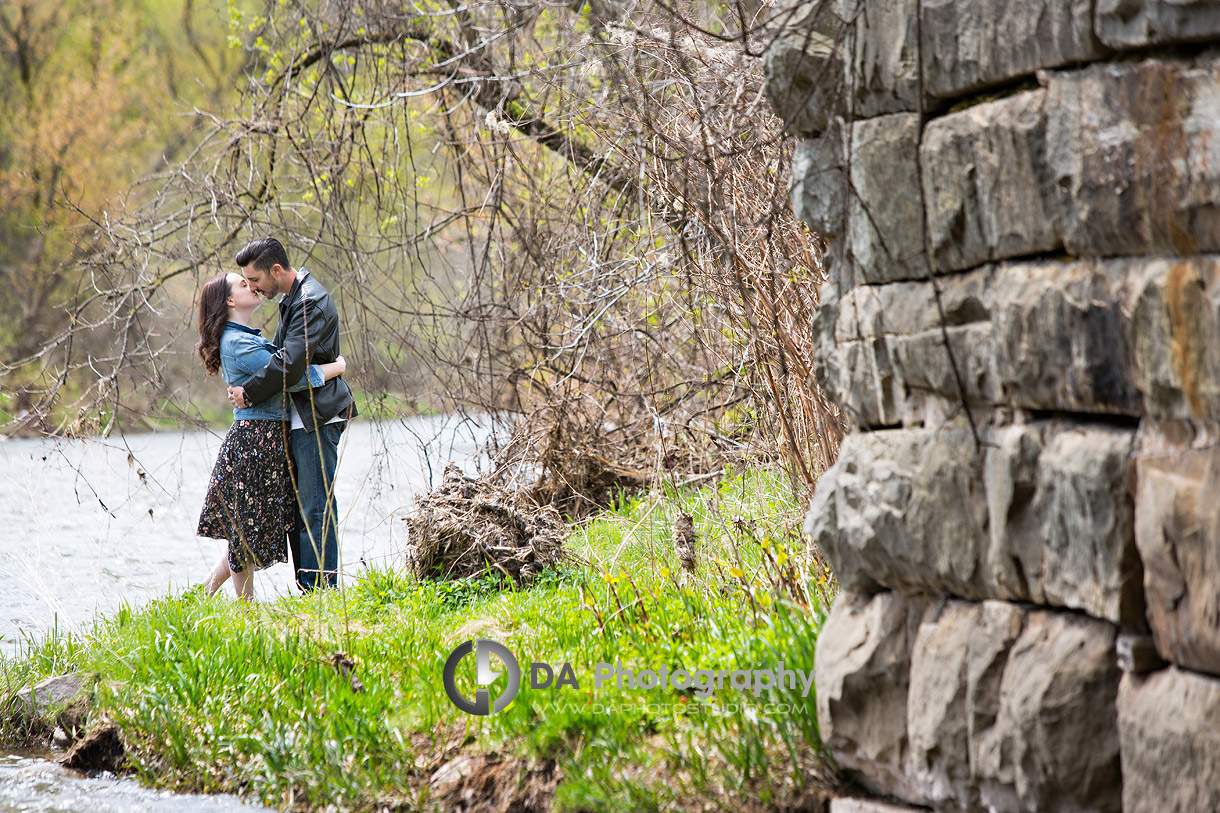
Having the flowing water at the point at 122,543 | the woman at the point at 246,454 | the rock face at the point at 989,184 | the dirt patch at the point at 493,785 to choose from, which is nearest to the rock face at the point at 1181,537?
the rock face at the point at 989,184

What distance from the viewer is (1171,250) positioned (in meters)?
1.98

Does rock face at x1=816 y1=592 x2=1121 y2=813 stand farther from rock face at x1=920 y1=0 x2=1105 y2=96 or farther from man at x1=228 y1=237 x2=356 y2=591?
man at x1=228 y1=237 x2=356 y2=591

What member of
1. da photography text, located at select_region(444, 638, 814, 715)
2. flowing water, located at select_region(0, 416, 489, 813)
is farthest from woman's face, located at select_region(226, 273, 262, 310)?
da photography text, located at select_region(444, 638, 814, 715)

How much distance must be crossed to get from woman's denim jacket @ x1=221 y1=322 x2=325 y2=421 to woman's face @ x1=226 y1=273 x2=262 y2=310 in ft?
0.35

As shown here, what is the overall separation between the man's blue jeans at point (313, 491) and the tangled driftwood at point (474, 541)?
486mm

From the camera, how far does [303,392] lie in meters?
5.02

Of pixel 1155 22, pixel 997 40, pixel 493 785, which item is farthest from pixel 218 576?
pixel 1155 22

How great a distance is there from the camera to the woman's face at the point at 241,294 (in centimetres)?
499

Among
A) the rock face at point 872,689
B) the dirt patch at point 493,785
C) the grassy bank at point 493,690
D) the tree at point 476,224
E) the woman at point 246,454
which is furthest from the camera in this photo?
the tree at point 476,224

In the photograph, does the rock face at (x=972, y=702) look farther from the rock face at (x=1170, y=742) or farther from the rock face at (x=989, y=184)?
the rock face at (x=989, y=184)

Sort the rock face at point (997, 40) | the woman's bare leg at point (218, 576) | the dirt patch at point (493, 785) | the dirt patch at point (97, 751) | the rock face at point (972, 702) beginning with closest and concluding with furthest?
the rock face at point (997, 40)
the rock face at point (972, 702)
the dirt patch at point (493, 785)
the dirt patch at point (97, 751)
the woman's bare leg at point (218, 576)

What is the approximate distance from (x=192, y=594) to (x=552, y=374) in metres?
2.77

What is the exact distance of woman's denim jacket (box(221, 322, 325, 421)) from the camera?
4.91 meters

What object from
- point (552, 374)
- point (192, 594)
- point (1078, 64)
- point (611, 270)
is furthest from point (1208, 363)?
point (552, 374)
